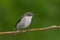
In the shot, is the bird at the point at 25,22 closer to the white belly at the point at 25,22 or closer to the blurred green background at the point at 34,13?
the white belly at the point at 25,22

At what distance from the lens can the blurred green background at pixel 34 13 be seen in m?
7.70

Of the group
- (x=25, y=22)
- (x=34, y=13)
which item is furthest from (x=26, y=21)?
(x=34, y=13)

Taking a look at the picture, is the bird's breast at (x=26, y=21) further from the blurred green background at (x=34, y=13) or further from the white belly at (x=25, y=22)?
the blurred green background at (x=34, y=13)

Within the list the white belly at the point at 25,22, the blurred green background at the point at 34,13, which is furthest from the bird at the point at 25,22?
the blurred green background at the point at 34,13

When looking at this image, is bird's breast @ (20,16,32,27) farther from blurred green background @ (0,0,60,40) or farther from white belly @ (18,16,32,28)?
blurred green background @ (0,0,60,40)

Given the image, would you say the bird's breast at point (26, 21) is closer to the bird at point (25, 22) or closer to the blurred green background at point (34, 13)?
the bird at point (25, 22)

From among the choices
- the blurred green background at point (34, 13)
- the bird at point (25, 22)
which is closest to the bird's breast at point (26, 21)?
the bird at point (25, 22)

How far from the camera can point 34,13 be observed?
784 centimetres

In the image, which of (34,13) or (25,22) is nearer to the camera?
(25,22)

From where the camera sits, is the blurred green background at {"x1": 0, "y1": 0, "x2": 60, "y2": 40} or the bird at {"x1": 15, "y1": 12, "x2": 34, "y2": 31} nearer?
the bird at {"x1": 15, "y1": 12, "x2": 34, "y2": 31}

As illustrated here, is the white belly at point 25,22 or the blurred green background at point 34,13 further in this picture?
the blurred green background at point 34,13

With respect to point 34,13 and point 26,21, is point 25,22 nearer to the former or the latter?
point 26,21

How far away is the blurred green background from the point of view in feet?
25.2

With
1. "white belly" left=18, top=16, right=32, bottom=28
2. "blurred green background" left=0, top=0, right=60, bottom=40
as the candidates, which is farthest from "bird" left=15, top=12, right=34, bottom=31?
"blurred green background" left=0, top=0, right=60, bottom=40
